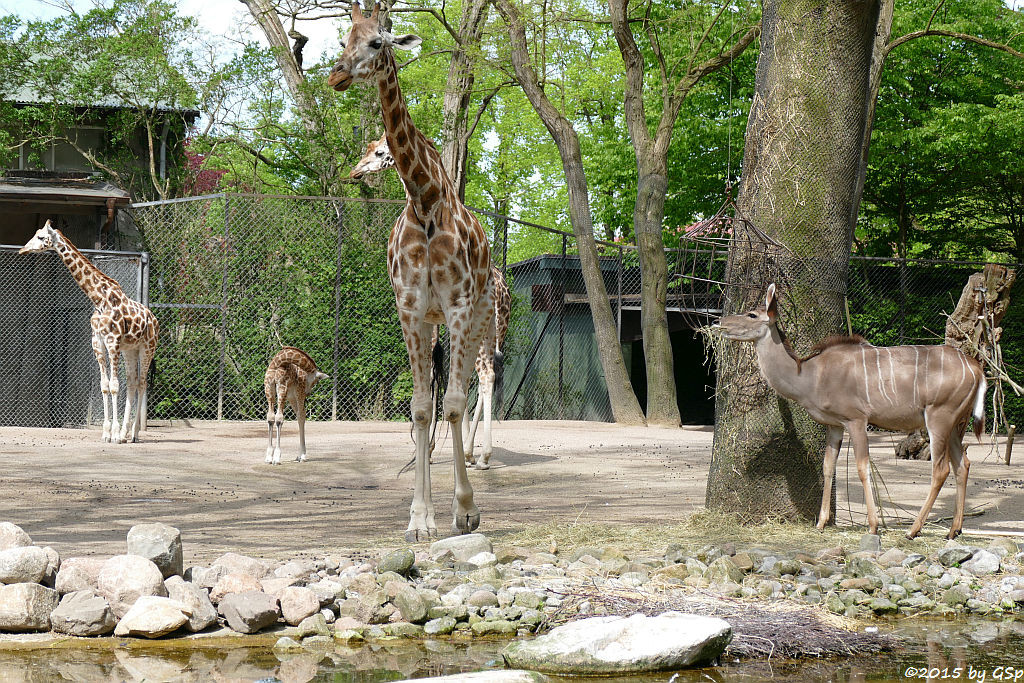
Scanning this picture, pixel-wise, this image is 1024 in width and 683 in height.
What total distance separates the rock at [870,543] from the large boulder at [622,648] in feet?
7.01

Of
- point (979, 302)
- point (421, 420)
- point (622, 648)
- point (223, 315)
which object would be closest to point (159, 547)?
point (421, 420)

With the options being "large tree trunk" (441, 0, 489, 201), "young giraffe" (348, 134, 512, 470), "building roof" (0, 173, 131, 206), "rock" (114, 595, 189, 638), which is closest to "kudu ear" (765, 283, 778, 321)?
"rock" (114, 595, 189, 638)

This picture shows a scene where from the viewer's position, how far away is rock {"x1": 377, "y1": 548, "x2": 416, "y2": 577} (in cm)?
541

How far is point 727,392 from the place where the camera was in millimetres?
7270

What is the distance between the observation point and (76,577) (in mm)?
4953

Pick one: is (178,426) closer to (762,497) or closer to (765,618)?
(762,497)

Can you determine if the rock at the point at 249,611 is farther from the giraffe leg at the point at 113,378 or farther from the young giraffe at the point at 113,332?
the giraffe leg at the point at 113,378

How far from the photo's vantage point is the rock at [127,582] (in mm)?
4832

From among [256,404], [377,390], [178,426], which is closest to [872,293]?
[377,390]

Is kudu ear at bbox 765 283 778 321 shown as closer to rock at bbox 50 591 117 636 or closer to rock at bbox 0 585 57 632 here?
rock at bbox 50 591 117 636

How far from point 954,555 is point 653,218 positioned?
12.4m

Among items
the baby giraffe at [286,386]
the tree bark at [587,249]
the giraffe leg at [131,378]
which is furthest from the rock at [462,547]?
the tree bark at [587,249]

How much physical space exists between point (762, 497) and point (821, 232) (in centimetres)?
185

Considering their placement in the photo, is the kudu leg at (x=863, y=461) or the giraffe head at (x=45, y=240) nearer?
the kudu leg at (x=863, y=461)
